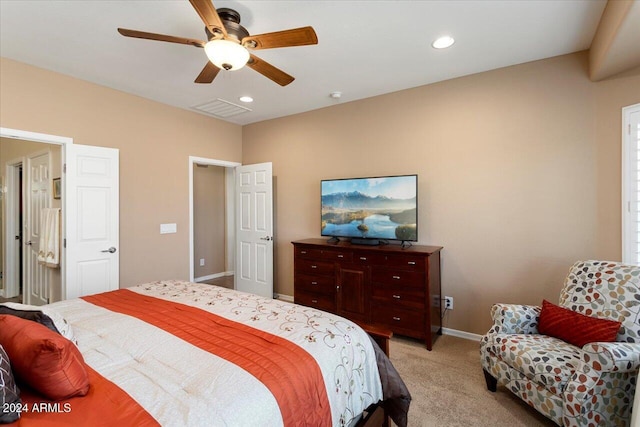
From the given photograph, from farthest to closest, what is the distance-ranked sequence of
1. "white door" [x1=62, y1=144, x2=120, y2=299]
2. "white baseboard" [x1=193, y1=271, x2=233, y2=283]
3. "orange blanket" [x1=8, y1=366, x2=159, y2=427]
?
"white baseboard" [x1=193, y1=271, x2=233, y2=283] → "white door" [x1=62, y1=144, x2=120, y2=299] → "orange blanket" [x1=8, y1=366, x2=159, y2=427]

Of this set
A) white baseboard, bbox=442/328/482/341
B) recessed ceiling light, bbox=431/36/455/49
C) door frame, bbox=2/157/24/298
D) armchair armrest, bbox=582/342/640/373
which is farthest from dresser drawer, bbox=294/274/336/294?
door frame, bbox=2/157/24/298

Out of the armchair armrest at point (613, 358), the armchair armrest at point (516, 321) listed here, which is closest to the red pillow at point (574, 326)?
the armchair armrest at point (516, 321)

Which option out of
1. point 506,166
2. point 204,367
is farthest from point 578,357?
point 204,367

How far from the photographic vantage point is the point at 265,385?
1.12 metres

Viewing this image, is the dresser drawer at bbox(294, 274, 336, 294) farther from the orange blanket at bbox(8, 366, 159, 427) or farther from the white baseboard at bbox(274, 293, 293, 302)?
the orange blanket at bbox(8, 366, 159, 427)

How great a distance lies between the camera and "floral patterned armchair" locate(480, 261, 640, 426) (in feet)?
5.16

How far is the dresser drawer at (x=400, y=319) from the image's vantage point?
294 cm

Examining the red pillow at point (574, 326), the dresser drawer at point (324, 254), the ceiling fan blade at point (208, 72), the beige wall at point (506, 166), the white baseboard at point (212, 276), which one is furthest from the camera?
the white baseboard at point (212, 276)

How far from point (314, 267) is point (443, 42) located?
261cm

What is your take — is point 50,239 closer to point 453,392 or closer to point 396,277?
point 396,277

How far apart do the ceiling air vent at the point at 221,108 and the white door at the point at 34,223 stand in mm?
1911

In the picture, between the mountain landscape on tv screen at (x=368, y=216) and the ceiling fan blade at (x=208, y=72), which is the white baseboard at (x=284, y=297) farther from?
the ceiling fan blade at (x=208, y=72)

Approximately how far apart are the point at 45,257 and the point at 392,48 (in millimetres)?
4212

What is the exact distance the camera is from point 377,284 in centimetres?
317
